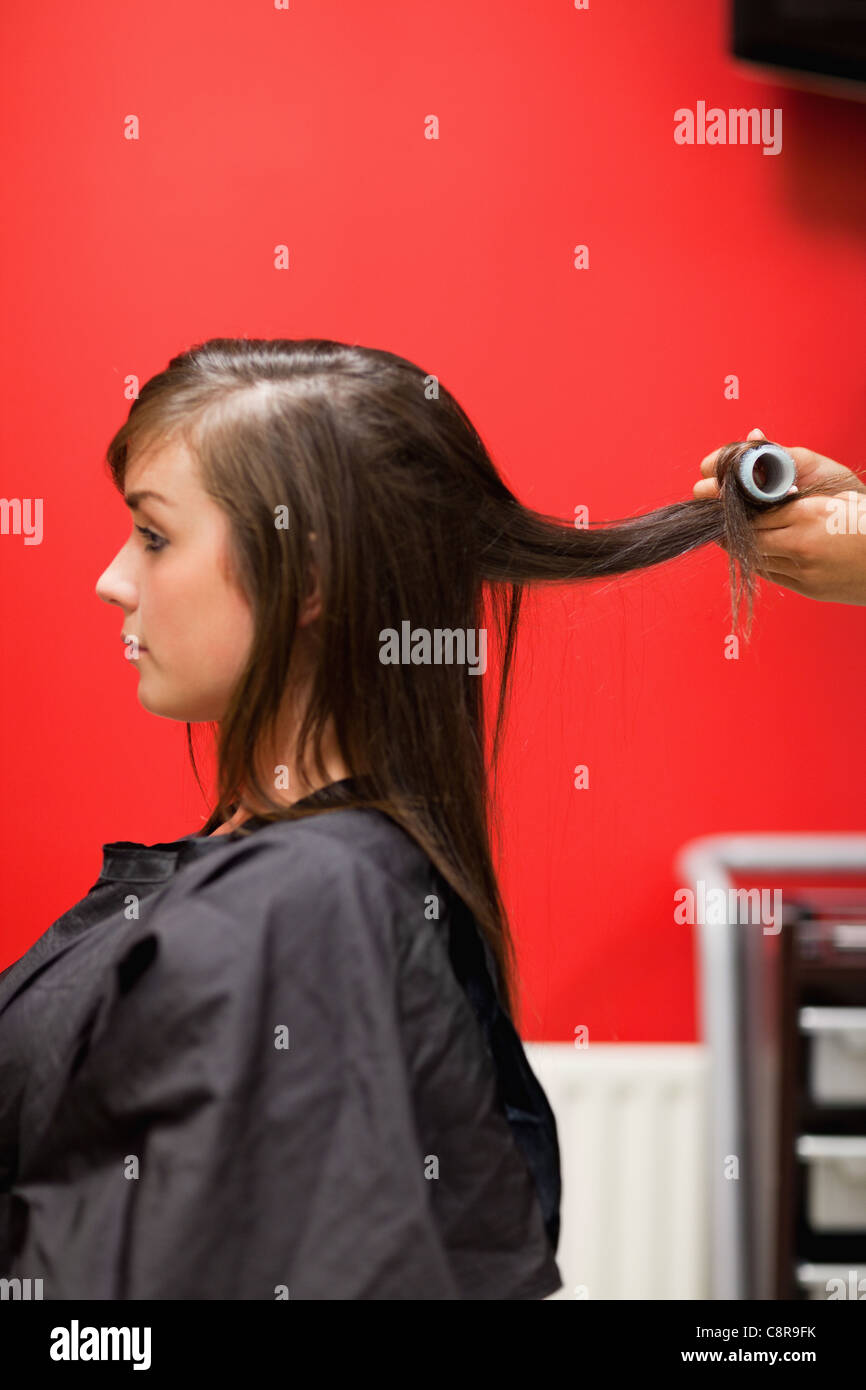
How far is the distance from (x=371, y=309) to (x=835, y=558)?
39.7 inches

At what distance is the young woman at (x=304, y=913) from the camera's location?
2.70 feet

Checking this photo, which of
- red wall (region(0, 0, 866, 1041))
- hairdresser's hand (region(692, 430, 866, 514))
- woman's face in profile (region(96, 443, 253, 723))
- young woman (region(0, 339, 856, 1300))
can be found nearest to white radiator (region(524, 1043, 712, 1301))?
red wall (region(0, 0, 866, 1041))

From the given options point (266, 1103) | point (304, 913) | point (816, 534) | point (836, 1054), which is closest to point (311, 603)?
point (304, 913)

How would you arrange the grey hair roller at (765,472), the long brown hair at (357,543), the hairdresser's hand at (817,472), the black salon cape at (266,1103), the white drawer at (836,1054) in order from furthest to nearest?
the white drawer at (836,1054) < the hairdresser's hand at (817,472) < the grey hair roller at (765,472) < the long brown hair at (357,543) < the black salon cape at (266,1103)

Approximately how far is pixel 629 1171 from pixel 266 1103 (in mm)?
1379

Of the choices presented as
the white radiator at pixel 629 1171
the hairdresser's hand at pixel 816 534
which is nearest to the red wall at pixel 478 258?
the white radiator at pixel 629 1171

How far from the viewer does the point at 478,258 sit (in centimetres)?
199

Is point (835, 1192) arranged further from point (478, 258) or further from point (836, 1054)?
point (478, 258)

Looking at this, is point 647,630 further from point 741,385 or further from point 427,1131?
point 427,1131

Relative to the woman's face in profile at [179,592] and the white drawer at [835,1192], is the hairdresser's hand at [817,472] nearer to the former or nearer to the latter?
the woman's face in profile at [179,592]

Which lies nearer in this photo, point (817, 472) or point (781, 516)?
point (781, 516)

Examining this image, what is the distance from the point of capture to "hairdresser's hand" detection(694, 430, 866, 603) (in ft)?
3.98

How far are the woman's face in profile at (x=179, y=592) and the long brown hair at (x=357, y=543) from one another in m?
0.02
